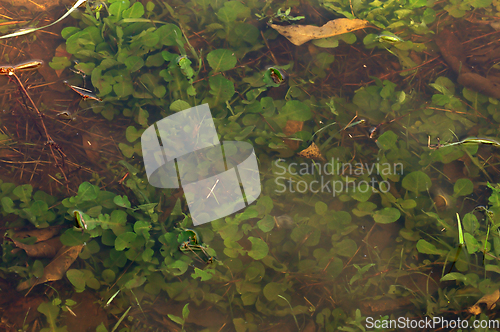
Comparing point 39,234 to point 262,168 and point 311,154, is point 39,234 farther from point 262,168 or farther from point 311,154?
point 311,154

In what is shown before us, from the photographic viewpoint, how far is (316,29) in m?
2.34

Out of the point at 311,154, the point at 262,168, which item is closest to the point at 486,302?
the point at 311,154

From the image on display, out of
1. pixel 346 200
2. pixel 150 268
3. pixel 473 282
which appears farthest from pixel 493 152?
pixel 150 268

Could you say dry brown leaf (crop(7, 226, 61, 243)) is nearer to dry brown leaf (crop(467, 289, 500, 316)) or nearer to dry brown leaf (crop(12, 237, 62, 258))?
dry brown leaf (crop(12, 237, 62, 258))

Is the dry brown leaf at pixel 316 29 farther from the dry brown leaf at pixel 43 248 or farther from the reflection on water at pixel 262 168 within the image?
the dry brown leaf at pixel 43 248

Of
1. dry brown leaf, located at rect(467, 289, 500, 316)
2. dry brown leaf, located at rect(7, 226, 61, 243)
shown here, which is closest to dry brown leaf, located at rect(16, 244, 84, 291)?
dry brown leaf, located at rect(7, 226, 61, 243)

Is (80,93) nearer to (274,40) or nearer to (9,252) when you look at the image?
(9,252)

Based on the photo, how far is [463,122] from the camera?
7.30 feet

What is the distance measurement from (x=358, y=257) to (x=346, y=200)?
1.27ft

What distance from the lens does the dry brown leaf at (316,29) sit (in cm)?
233

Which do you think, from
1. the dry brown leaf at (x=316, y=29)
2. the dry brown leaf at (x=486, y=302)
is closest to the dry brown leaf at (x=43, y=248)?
the dry brown leaf at (x=316, y=29)

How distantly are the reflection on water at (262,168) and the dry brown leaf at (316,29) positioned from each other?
0.07 feet

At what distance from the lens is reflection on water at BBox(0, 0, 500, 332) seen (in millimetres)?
2053

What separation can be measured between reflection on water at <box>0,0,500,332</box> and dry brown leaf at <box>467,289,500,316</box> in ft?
0.05
